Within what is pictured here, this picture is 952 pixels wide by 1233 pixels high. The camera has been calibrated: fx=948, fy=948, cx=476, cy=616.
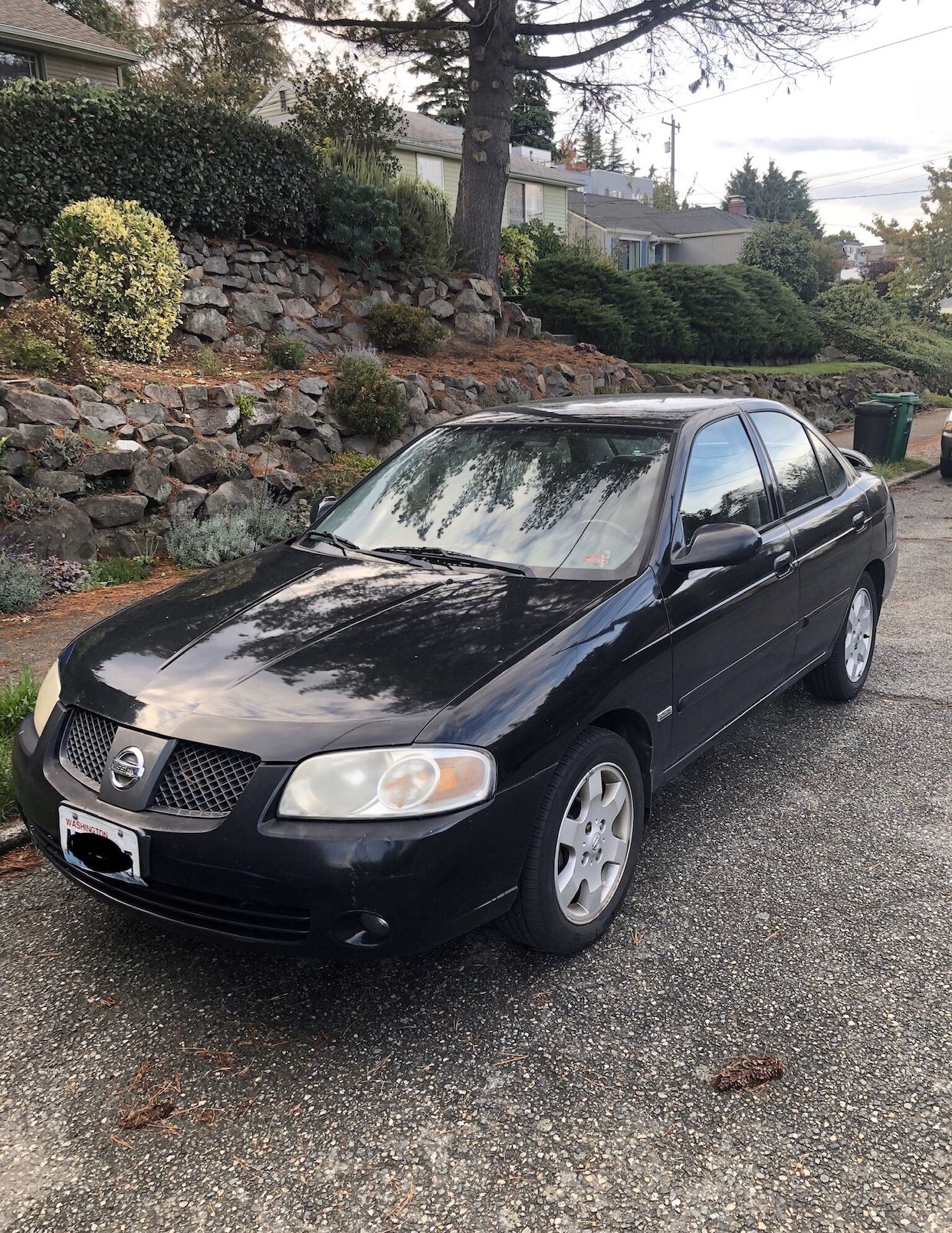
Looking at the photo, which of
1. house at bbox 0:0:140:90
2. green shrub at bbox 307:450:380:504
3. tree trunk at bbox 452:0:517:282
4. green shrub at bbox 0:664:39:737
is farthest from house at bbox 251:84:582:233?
green shrub at bbox 0:664:39:737

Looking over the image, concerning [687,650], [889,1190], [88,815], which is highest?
[687,650]

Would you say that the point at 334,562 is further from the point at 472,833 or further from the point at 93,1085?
the point at 93,1085

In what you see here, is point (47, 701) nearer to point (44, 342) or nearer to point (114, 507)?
point (114, 507)

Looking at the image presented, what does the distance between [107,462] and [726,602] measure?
606 centimetres

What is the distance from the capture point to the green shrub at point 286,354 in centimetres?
1059

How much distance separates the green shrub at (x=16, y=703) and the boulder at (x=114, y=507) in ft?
11.3

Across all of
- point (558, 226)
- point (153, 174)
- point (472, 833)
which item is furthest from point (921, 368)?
point (472, 833)

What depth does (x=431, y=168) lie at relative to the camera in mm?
29984

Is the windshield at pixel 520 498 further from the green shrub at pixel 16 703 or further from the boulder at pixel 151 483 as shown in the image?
the boulder at pixel 151 483

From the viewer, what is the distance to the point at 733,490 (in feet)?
12.7

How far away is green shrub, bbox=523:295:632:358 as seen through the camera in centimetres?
1583

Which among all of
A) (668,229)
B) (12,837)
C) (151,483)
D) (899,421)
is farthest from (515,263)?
(668,229)

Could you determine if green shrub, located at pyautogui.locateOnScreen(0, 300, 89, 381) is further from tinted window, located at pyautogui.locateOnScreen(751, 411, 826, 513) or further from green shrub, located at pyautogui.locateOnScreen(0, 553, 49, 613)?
tinted window, located at pyautogui.locateOnScreen(751, 411, 826, 513)

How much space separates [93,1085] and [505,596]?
1.79 metres
